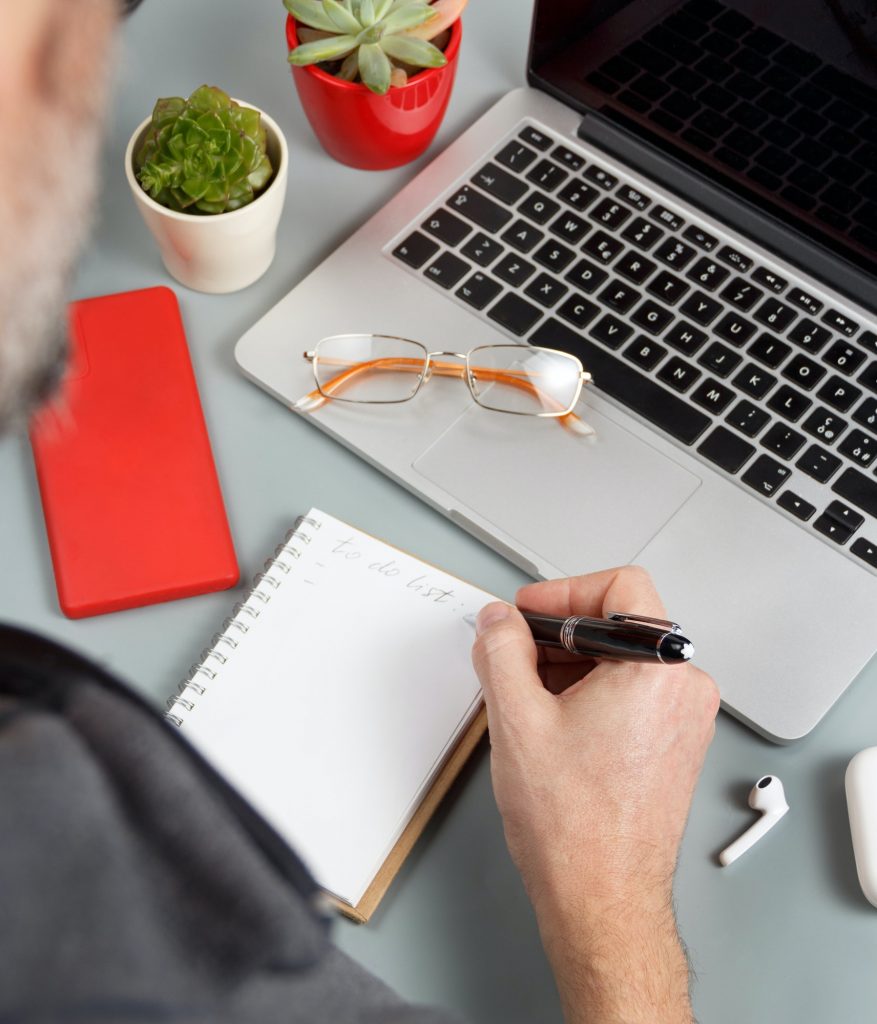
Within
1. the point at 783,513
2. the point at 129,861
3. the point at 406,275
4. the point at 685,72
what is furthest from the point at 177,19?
the point at 129,861

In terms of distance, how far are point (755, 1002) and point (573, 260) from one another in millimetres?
555

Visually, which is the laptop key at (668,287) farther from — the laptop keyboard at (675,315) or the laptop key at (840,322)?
the laptop key at (840,322)

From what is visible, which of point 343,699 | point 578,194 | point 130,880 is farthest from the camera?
point 578,194

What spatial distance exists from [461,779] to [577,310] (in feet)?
1.25

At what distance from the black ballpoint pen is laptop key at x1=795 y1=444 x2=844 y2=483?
0.21 metres

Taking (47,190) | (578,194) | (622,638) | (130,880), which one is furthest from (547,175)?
(130,880)

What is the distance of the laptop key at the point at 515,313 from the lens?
2.77 ft

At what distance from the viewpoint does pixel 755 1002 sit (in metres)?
0.65

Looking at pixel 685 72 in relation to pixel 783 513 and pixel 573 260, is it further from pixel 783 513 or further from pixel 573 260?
pixel 783 513

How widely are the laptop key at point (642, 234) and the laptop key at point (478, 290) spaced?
0.40 ft

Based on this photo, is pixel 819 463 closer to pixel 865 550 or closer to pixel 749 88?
pixel 865 550

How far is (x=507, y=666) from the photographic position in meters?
0.65

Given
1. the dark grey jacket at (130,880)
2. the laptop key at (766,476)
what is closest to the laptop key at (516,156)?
the laptop key at (766,476)

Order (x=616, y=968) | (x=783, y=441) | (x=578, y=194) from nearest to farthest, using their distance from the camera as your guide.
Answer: (x=616, y=968) → (x=783, y=441) → (x=578, y=194)
